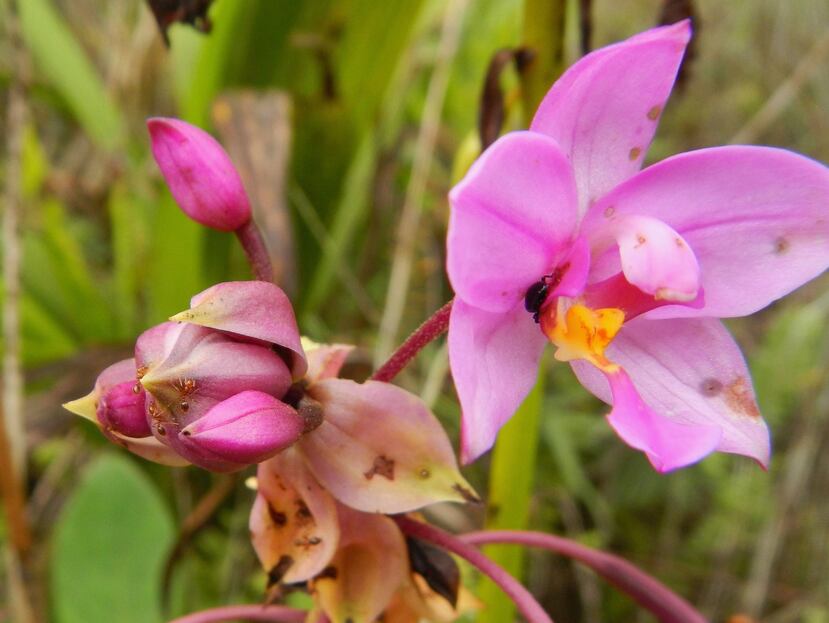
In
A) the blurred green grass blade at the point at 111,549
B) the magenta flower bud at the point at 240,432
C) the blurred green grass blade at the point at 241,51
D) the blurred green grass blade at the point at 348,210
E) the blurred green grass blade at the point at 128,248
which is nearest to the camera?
the magenta flower bud at the point at 240,432

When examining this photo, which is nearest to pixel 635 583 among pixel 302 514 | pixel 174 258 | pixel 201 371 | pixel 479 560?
pixel 479 560

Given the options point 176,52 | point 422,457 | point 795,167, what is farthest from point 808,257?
point 176,52

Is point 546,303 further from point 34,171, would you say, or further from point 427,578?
point 34,171

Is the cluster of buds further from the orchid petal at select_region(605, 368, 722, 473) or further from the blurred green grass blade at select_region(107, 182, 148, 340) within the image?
the blurred green grass blade at select_region(107, 182, 148, 340)

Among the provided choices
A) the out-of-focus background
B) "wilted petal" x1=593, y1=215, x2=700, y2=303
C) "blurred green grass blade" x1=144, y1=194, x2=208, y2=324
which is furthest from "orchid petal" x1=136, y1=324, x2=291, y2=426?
"blurred green grass blade" x1=144, y1=194, x2=208, y2=324

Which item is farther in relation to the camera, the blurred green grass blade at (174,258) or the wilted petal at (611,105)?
the blurred green grass blade at (174,258)

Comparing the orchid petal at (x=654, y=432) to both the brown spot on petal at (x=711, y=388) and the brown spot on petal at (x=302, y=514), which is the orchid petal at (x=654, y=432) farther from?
the brown spot on petal at (x=302, y=514)

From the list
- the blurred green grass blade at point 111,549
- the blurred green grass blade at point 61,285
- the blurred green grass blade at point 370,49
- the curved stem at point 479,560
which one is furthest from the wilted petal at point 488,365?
the blurred green grass blade at point 61,285
